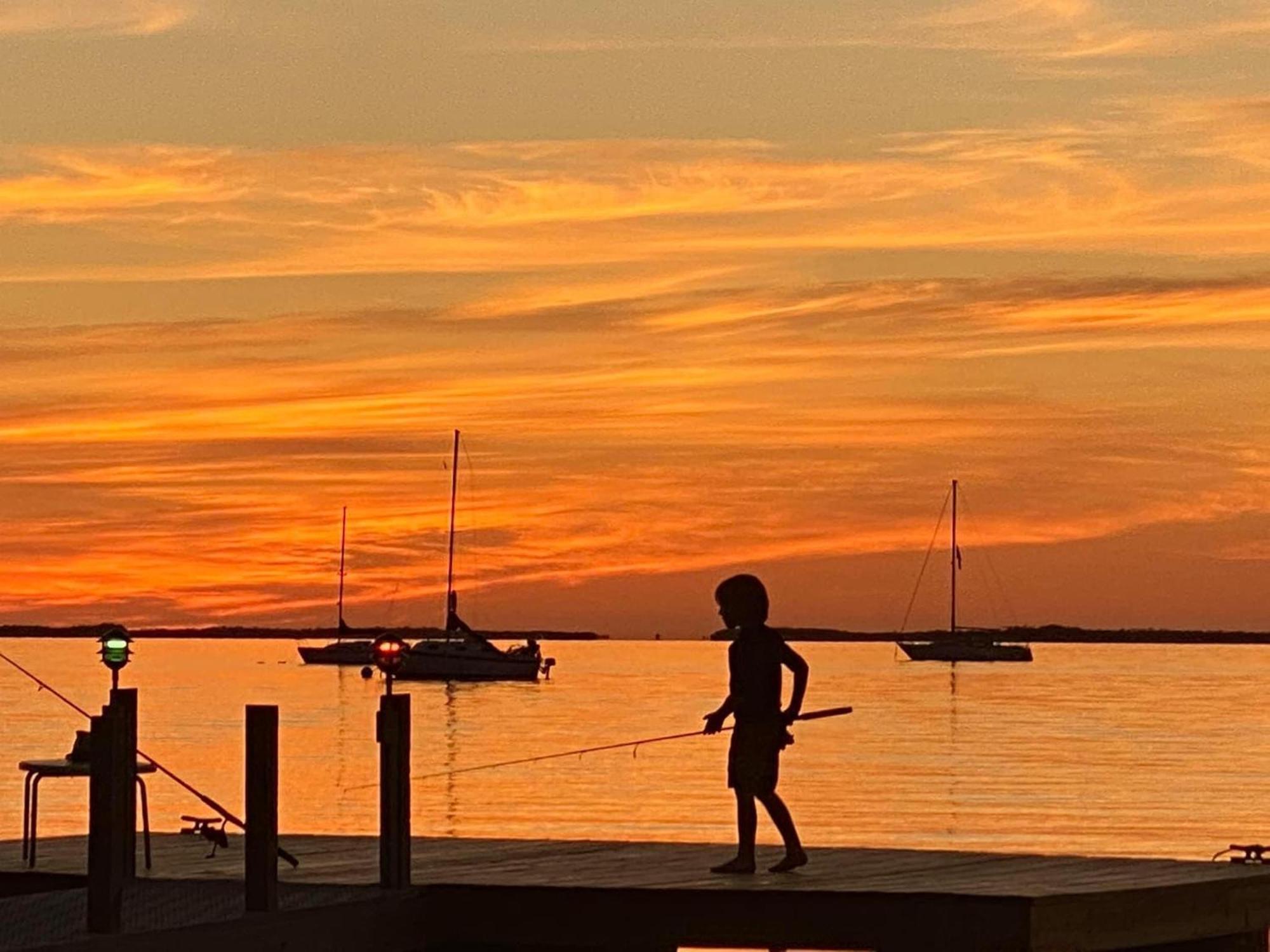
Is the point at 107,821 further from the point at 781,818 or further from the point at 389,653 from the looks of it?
the point at 781,818

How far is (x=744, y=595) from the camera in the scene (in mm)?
16172

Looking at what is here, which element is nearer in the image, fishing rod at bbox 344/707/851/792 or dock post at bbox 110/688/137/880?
dock post at bbox 110/688/137/880

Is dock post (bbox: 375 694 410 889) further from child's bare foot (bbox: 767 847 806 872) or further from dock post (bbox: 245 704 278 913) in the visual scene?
child's bare foot (bbox: 767 847 806 872)

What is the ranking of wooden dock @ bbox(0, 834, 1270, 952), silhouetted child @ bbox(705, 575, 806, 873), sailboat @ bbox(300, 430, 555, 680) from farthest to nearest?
sailboat @ bbox(300, 430, 555, 680) < silhouetted child @ bbox(705, 575, 806, 873) < wooden dock @ bbox(0, 834, 1270, 952)

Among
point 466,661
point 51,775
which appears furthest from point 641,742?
point 466,661

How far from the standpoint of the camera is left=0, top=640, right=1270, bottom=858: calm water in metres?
52.8

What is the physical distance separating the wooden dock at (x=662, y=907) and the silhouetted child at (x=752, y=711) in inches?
12.0

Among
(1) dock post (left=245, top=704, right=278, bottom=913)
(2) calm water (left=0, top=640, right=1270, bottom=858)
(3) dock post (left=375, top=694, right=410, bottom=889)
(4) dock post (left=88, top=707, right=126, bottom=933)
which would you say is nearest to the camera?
(4) dock post (left=88, top=707, right=126, bottom=933)

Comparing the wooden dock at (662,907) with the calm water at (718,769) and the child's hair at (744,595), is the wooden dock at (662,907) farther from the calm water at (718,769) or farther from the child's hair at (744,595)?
the calm water at (718,769)

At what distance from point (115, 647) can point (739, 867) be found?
3.82 meters

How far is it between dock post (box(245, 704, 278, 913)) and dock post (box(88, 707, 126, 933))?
0.73 meters

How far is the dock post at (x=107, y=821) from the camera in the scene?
13648mm

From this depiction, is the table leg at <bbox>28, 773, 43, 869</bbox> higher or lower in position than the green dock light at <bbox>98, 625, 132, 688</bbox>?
A: lower

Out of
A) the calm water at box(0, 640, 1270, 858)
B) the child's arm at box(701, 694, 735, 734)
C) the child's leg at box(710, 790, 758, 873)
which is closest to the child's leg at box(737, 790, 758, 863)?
the child's leg at box(710, 790, 758, 873)
